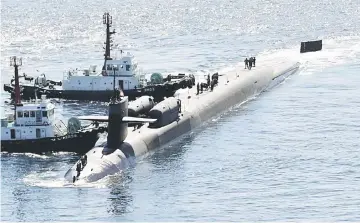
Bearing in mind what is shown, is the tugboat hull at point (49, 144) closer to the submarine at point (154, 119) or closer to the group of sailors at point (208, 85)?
the submarine at point (154, 119)

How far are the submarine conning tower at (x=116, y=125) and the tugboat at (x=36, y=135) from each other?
304cm

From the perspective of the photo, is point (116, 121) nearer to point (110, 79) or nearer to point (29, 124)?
point (29, 124)

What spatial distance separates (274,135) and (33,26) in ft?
261

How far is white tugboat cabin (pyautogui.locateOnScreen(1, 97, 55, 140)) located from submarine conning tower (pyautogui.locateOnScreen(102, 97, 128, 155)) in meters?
5.21

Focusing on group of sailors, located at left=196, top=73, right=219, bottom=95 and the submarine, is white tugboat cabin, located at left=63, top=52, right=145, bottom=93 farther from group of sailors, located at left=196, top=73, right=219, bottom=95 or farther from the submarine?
group of sailors, located at left=196, top=73, right=219, bottom=95

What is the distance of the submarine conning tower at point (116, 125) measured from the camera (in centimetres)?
7456

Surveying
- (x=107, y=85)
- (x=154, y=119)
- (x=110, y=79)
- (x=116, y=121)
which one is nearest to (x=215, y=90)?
(x=110, y=79)

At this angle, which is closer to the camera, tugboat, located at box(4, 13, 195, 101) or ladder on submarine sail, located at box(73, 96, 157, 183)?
ladder on submarine sail, located at box(73, 96, 157, 183)

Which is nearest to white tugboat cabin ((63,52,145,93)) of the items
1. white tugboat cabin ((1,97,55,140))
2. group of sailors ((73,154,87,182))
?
white tugboat cabin ((1,97,55,140))

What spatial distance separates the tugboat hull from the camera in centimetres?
7712

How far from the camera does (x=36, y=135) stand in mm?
77750

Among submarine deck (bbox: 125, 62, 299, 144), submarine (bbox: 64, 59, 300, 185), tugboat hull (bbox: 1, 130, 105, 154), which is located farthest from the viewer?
submarine deck (bbox: 125, 62, 299, 144)

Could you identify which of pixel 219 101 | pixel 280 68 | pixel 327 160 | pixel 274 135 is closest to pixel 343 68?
pixel 280 68

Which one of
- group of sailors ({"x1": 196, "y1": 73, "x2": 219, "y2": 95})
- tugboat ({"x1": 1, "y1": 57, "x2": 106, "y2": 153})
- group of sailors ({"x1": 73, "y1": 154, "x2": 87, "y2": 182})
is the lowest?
group of sailors ({"x1": 73, "y1": 154, "x2": 87, "y2": 182})
